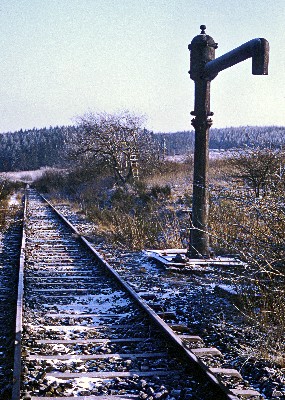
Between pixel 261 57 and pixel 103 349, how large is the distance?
4.58 meters

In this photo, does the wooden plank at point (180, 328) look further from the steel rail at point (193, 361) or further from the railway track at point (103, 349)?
the steel rail at point (193, 361)

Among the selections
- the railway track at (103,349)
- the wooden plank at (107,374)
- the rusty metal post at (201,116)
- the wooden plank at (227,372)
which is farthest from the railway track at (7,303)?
the rusty metal post at (201,116)

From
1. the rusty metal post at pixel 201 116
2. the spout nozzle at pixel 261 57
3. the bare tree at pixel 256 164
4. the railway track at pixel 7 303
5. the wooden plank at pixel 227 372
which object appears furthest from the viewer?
the bare tree at pixel 256 164

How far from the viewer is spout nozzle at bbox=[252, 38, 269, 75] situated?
7.59 metres

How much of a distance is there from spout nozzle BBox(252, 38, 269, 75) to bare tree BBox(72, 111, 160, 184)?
2087 cm

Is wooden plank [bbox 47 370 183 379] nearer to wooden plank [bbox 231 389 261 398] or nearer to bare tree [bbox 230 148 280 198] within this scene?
wooden plank [bbox 231 389 261 398]

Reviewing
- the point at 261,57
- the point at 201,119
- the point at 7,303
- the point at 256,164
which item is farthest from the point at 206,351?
the point at 256,164

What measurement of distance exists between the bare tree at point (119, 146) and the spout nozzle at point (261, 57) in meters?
20.9

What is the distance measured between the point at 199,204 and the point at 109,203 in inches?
566

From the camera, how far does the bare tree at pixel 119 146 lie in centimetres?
2964

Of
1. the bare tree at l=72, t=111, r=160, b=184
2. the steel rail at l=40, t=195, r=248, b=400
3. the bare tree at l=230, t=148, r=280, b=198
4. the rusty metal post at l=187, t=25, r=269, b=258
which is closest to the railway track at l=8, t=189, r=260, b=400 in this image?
the steel rail at l=40, t=195, r=248, b=400

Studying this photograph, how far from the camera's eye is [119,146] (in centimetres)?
3023

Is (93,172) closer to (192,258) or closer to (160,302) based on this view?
(192,258)

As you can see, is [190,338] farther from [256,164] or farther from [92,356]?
[256,164]
